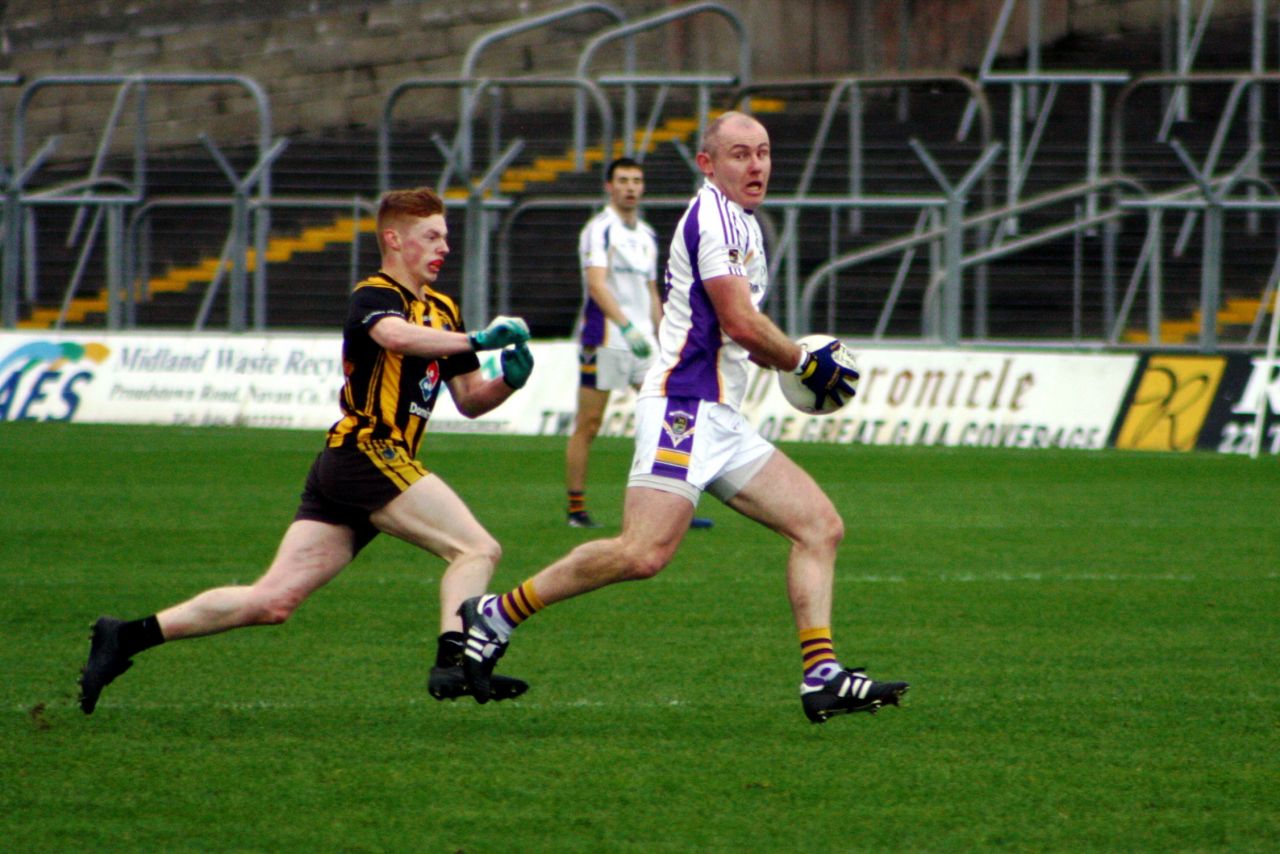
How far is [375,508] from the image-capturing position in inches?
255

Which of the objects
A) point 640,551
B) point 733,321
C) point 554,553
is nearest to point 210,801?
point 640,551

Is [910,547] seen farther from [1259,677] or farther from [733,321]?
[733,321]

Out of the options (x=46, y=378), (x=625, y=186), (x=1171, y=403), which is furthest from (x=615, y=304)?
(x=46, y=378)

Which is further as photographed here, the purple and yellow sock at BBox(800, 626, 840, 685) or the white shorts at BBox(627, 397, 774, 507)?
the white shorts at BBox(627, 397, 774, 507)

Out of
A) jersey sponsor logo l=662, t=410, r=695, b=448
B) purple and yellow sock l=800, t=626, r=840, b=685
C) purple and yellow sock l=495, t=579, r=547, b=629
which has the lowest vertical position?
purple and yellow sock l=800, t=626, r=840, b=685

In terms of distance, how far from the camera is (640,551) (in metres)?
6.48

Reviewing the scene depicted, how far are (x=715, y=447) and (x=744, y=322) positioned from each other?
426 millimetres

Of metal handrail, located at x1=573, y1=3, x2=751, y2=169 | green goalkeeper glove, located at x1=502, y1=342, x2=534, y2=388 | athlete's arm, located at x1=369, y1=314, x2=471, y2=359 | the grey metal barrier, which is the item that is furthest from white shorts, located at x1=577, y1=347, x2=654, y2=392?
metal handrail, located at x1=573, y1=3, x2=751, y2=169

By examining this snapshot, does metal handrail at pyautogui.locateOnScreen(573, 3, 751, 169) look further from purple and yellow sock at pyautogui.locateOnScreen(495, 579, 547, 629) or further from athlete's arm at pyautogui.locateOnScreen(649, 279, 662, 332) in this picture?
purple and yellow sock at pyautogui.locateOnScreen(495, 579, 547, 629)

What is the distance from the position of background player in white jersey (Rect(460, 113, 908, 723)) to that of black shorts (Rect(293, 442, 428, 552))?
451 mm

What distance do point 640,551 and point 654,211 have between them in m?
15.5

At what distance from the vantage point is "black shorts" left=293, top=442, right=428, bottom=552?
6453 mm

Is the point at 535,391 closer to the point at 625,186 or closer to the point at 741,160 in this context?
the point at 625,186

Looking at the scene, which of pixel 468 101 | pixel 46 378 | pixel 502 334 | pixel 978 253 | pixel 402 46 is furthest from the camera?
pixel 402 46
